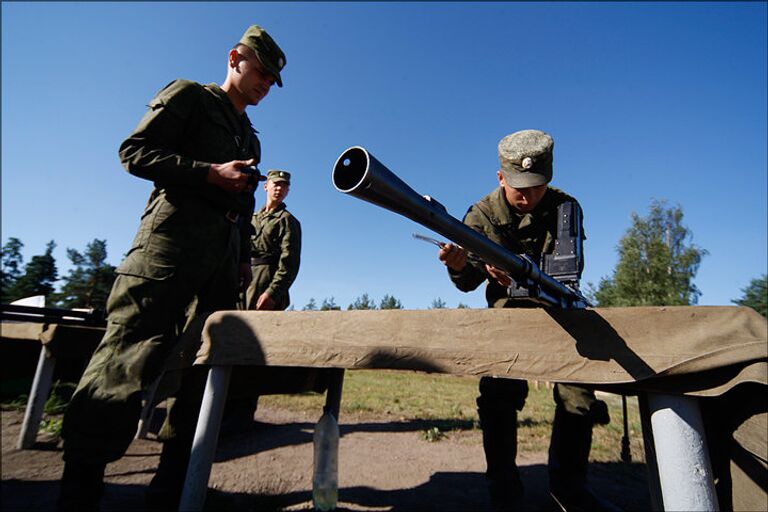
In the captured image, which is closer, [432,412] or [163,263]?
[163,263]

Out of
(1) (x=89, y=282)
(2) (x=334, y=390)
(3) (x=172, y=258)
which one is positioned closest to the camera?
(3) (x=172, y=258)

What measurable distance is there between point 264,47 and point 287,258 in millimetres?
2700

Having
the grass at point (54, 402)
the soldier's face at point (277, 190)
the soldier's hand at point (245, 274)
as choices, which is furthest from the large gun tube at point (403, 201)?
the grass at point (54, 402)

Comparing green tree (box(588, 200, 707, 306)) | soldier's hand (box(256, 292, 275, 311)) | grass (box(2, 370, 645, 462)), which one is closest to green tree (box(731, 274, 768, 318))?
green tree (box(588, 200, 707, 306))

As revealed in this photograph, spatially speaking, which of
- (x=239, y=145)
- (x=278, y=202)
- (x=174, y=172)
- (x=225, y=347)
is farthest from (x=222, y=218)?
(x=278, y=202)

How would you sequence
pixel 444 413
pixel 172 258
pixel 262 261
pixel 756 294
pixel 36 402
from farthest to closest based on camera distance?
pixel 756 294 < pixel 444 413 < pixel 262 261 < pixel 36 402 < pixel 172 258

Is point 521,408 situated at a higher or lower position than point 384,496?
higher

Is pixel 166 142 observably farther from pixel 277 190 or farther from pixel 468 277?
pixel 277 190

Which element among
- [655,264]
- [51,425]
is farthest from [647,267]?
[51,425]

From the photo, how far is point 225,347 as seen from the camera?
159 centimetres

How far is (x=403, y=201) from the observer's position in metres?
1.07

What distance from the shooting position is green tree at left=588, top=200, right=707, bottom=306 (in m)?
28.2

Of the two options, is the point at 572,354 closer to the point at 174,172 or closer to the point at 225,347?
the point at 225,347

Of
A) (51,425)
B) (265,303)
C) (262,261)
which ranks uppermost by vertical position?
(262,261)
